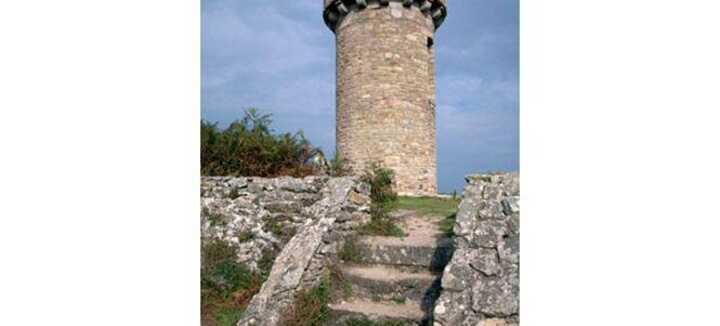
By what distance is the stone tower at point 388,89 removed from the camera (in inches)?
515

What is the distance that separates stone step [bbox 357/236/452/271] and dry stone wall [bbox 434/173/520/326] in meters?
0.80

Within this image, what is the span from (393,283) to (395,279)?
0.07 metres

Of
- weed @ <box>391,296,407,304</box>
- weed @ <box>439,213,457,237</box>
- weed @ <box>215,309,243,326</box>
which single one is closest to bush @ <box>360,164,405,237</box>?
weed @ <box>439,213,457,237</box>

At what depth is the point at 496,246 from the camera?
3623 millimetres

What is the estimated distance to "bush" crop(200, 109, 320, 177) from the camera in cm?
695

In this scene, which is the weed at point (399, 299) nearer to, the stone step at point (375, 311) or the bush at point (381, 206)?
the stone step at point (375, 311)

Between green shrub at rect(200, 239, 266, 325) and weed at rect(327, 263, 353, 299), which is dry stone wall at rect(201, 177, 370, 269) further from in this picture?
weed at rect(327, 263, 353, 299)

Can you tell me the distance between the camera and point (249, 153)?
7102mm

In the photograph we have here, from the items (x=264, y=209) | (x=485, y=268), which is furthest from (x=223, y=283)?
(x=485, y=268)

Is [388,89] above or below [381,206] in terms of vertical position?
above

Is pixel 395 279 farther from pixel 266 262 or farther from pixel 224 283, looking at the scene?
pixel 224 283
